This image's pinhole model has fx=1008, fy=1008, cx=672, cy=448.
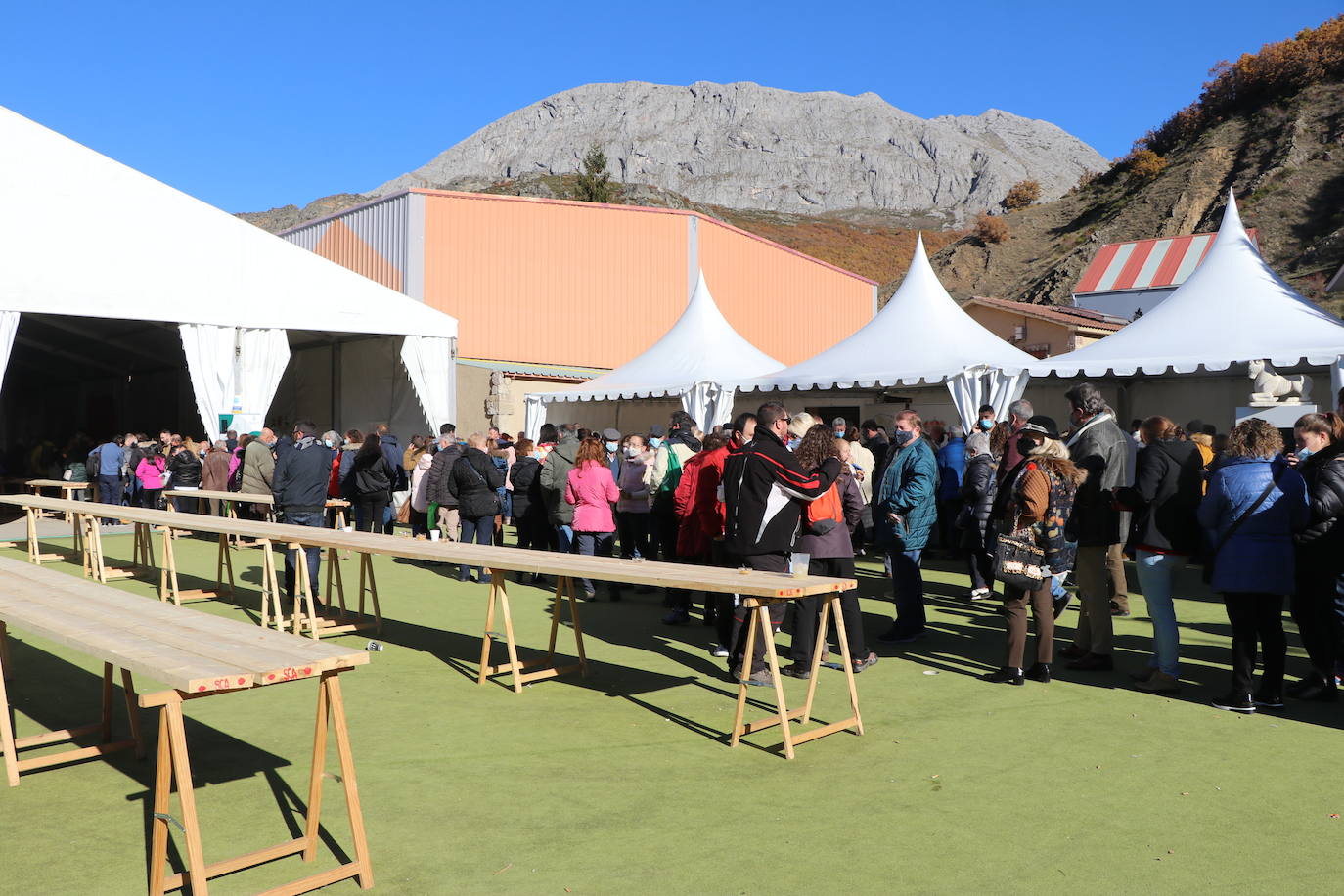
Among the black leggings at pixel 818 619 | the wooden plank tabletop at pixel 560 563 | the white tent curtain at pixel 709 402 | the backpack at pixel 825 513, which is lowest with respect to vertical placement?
the black leggings at pixel 818 619

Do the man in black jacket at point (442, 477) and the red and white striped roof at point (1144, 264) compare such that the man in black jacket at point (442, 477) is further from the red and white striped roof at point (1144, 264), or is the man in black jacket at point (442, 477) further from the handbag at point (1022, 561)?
the red and white striped roof at point (1144, 264)

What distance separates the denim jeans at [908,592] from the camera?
6574 mm

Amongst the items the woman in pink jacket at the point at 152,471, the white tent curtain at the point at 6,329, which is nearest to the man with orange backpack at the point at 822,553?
the white tent curtain at the point at 6,329

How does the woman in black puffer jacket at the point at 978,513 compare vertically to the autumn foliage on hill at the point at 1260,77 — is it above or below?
below

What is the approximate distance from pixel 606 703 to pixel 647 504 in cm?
368

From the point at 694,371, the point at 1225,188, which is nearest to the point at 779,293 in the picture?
the point at 694,371

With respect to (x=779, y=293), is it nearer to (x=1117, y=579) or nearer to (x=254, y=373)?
(x=254, y=373)

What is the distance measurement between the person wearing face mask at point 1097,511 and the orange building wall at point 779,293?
1886 cm

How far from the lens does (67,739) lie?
4.25 meters

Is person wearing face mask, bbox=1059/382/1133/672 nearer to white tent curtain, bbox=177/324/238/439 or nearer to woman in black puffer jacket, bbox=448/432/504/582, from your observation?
woman in black puffer jacket, bbox=448/432/504/582

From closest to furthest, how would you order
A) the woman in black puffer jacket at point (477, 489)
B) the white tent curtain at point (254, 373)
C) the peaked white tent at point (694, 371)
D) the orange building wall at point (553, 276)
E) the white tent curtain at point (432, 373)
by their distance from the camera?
the woman in black puffer jacket at point (477, 489), the white tent curtain at point (254, 373), the peaked white tent at point (694, 371), the white tent curtain at point (432, 373), the orange building wall at point (553, 276)

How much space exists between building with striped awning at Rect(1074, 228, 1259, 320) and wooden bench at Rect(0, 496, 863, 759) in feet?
125

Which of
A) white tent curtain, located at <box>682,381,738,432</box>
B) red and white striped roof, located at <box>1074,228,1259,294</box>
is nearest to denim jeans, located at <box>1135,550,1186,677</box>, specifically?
white tent curtain, located at <box>682,381,738,432</box>

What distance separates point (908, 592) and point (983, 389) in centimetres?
584
